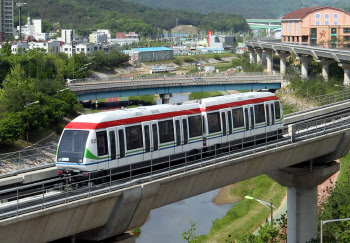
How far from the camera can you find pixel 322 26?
12581cm

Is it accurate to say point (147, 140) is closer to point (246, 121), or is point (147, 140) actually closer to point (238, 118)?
point (238, 118)

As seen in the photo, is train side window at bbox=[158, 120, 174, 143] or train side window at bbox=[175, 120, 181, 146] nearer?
train side window at bbox=[158, 120, 174, 143]

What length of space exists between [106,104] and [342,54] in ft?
141

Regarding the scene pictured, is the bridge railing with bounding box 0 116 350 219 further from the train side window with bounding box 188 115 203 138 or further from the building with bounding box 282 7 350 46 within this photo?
the building with bounding box 282 7 350 46

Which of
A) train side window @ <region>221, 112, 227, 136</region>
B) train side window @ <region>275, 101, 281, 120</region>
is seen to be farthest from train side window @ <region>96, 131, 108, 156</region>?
train side window @ <region>275, 101, 281, 120</region>

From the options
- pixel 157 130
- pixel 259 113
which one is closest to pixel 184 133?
pixel 157 130

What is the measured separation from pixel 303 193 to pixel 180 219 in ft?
61.1

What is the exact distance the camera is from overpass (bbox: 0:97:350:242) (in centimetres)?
2373

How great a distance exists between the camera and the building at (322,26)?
12375cm

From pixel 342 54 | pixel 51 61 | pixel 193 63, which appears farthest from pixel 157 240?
pixel 193 63

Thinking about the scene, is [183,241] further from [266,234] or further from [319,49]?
[319,49]

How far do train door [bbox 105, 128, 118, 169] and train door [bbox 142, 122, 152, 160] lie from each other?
1.84 meters

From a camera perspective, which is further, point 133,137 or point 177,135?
point 177,135

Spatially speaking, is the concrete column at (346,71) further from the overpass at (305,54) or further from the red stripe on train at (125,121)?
the red stripe on train at (125,121)
